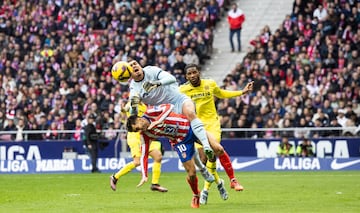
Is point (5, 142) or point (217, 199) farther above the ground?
point (217, 199)

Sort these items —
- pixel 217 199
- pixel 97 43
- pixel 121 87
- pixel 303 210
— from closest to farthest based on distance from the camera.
→ pixel 303 210
pixel 217 199
pixel 121 87
pixel 97 43

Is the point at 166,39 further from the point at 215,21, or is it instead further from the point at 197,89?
A: the point at 197,89

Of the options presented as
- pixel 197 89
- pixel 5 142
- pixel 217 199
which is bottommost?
pixel 5 142

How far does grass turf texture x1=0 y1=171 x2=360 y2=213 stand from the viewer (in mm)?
16312

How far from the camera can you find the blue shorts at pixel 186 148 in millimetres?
16344

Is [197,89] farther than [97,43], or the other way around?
[97,43]

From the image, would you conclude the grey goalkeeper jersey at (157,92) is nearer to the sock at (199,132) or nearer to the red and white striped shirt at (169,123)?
the red and white striped shirt at (169,123)

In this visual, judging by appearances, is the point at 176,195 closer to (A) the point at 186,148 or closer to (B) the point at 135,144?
(A) the point at 186,148

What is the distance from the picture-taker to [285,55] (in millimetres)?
35469

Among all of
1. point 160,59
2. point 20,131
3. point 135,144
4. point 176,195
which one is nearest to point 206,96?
point 176,195

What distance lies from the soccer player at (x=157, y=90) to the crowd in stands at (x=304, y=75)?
50.5 ft

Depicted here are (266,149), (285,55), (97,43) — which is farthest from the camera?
(97,43)

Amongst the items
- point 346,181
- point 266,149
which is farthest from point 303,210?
point 266,149

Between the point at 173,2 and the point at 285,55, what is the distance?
24.9ft
